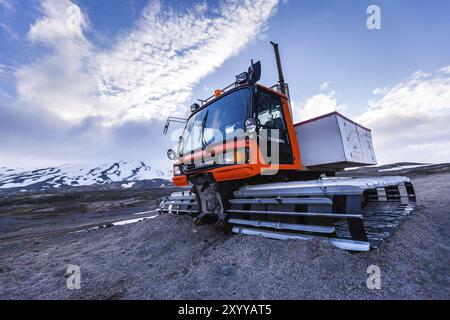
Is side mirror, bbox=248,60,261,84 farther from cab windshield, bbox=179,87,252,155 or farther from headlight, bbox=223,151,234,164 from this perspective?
headlight, bbox=223,151,234,164

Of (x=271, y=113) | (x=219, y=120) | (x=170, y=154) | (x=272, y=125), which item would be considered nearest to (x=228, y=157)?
(x=219, y=120)

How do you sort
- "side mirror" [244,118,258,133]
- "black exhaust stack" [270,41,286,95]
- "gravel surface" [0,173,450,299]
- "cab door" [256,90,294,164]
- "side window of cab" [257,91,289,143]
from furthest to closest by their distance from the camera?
"black exhaust stack" [270,41,286,95] < "side window of cab" [257,91,289,143] < "cab door" [256,90,294,164] < "side mirror" [244,118,258,133] < "gravel surface" [0,173,450,299]

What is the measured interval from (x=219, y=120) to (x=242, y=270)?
2882 mm

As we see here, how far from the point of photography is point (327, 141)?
16.8 feet

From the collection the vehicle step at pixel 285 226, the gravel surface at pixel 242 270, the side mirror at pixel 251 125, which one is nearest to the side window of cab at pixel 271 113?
the side mirror at pixel 251 125

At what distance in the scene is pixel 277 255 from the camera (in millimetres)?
2998

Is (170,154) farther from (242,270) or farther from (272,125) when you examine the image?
(242,270)

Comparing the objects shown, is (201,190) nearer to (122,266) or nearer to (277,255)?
(122,266)

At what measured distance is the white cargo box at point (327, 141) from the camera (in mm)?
5043

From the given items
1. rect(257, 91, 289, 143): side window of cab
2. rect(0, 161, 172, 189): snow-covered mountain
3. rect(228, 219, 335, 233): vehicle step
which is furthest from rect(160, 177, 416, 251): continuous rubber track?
rect(0, 161, 172, 189): snow-covered mountain

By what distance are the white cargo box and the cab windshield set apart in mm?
1848

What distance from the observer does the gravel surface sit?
2346 millimetres

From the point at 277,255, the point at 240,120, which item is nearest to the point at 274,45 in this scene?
the point at 240,120
